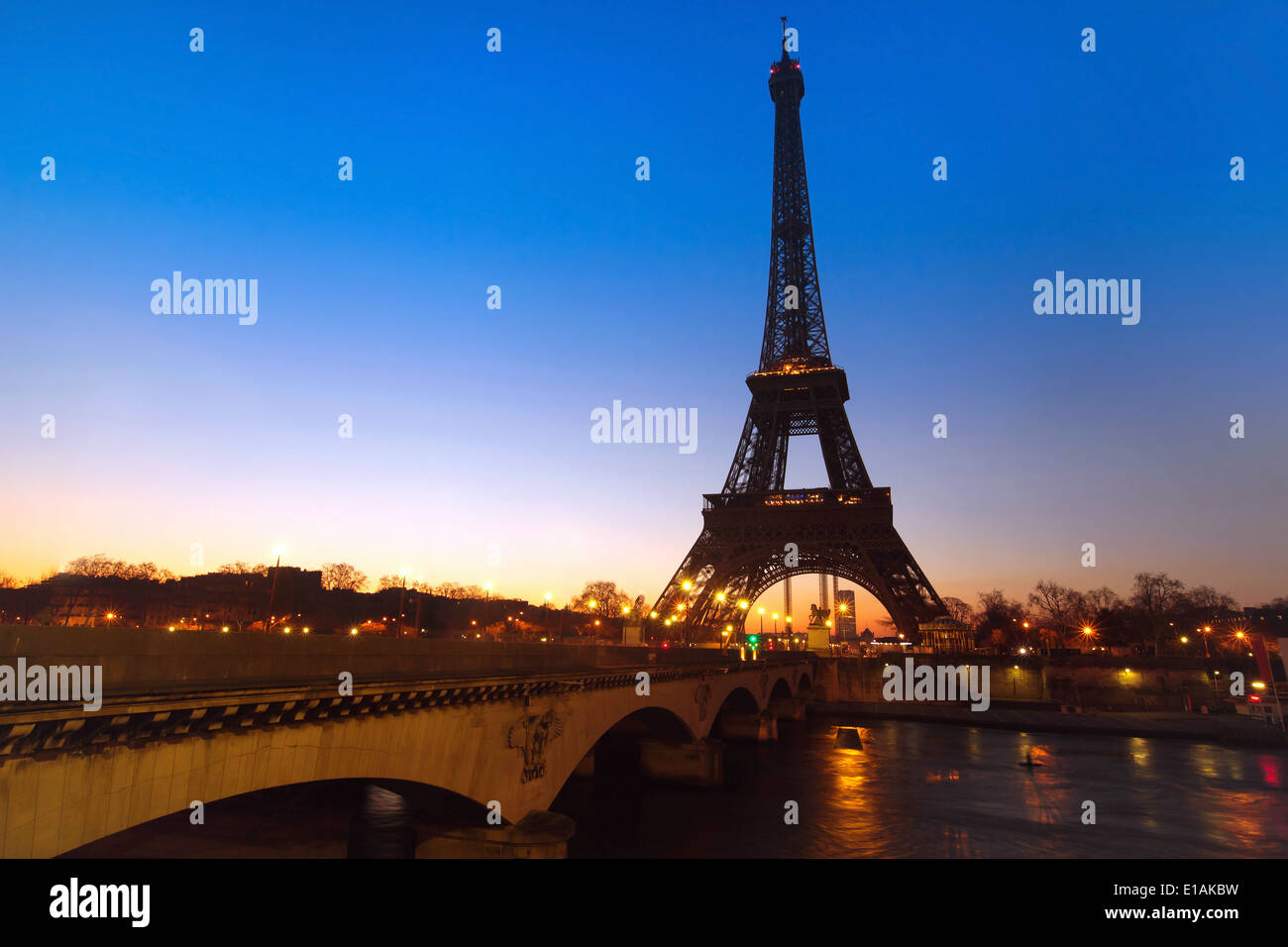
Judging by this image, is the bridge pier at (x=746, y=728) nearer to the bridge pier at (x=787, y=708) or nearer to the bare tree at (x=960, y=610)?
the bridge pier at (x=787, y=708)

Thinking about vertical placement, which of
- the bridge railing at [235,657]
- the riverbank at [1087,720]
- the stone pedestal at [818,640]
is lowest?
the riverbank at [1087,720]

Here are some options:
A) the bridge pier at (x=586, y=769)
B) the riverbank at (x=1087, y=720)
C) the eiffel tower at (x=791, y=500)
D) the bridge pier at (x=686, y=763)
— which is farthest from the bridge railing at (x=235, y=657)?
the riverbank at (x=1087, y=720)

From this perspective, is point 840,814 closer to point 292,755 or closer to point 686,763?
point 686,763

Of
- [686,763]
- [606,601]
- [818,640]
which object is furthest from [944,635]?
[606,601]

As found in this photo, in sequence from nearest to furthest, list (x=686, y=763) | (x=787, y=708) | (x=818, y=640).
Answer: (x=686, y=763) → (x=787, y=708) → (x=818, y=640)
